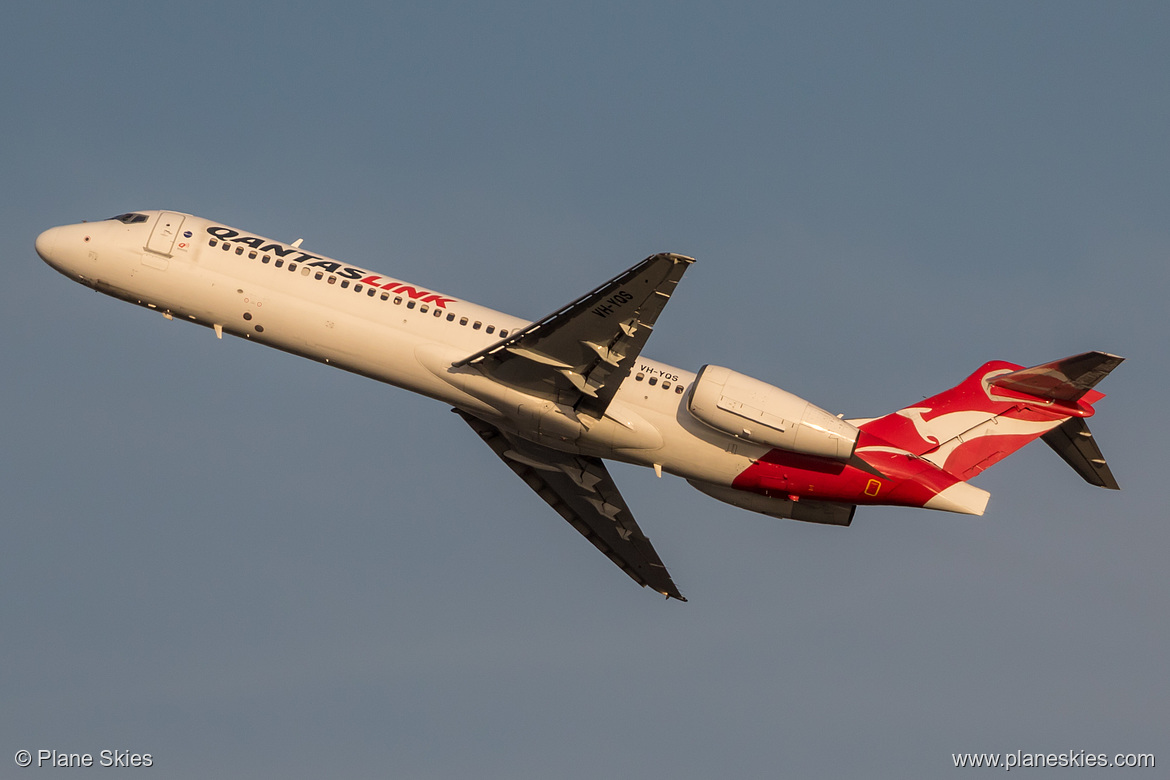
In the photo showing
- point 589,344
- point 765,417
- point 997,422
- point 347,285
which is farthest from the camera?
point 997,422

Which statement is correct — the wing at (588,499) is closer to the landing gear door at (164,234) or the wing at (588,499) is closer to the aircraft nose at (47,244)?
the landing gear door at (164,234)

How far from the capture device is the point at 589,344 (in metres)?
31.2

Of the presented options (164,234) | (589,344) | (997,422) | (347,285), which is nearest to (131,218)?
(164,234)

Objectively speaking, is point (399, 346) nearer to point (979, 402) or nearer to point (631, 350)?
point (631, 350)

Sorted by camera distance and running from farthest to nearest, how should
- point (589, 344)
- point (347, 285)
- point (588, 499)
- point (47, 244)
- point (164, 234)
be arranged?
point (588, 499)
point (47, 244)
point (164, 234)
point (347, 285)
point (589, 344)

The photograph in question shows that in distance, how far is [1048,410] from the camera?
34594mm

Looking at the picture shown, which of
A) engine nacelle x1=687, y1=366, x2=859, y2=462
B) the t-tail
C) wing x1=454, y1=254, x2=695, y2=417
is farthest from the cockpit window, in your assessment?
the t-tail

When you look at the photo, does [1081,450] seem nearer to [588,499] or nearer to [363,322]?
[588,499]

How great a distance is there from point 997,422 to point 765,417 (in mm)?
7956

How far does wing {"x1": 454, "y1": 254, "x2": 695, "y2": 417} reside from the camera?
29766mm

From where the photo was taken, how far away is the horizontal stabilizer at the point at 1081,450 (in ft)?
109

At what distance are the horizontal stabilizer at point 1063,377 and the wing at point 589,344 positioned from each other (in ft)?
39.0

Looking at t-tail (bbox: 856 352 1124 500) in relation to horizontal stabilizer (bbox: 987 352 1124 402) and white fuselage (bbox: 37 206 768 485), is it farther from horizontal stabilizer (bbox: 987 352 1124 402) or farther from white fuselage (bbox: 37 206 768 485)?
white fuselage (bbox: 37 206 768 485)

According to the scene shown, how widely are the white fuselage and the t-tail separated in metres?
5.14
